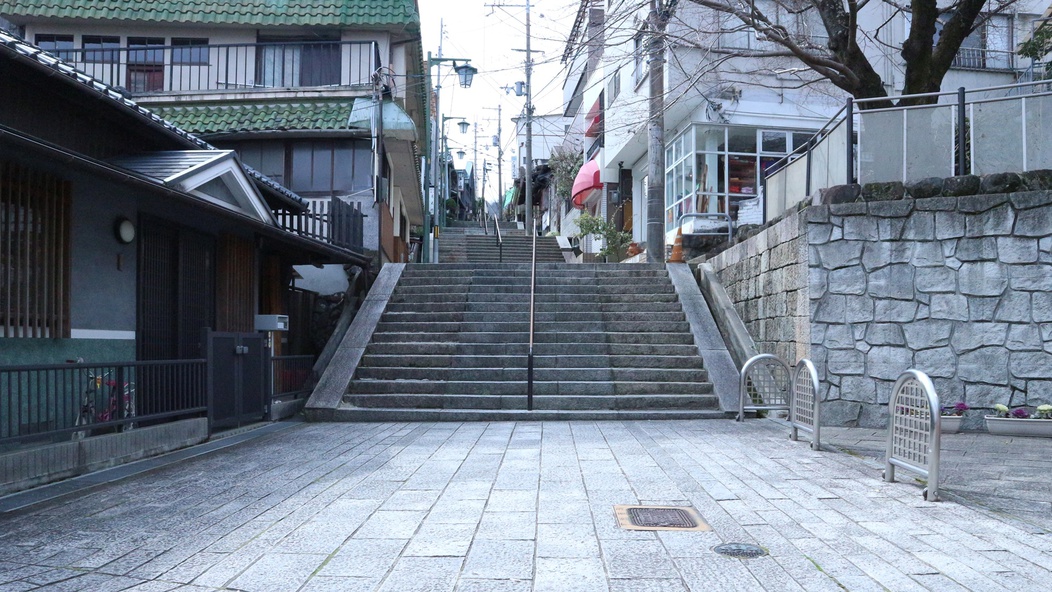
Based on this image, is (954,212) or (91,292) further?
(954,212)

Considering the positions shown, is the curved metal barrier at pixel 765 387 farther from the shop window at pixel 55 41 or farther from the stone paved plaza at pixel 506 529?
the shop window at pixel 55 41

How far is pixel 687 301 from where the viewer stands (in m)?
14.0

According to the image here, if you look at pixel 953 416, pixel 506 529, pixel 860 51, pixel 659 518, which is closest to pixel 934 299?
pixel 953 416

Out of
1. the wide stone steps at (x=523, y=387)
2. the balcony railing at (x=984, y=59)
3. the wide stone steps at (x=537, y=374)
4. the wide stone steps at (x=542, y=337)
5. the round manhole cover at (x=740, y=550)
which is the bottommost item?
the round manhole cover at (x=740, y=550)

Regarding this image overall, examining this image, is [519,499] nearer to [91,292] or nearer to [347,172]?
[91,292]

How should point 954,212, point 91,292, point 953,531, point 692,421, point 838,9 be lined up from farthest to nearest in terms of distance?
point 838,9 < point 692,421 < point 954,212 < point 91,292 < point 953,531

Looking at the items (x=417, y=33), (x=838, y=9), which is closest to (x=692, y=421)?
(x=838, y=9)

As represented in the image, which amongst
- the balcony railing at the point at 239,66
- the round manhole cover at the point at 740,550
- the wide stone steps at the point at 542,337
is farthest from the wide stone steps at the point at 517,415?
the balcony railing at the point at 239,66

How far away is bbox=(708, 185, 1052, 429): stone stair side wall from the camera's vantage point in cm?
972

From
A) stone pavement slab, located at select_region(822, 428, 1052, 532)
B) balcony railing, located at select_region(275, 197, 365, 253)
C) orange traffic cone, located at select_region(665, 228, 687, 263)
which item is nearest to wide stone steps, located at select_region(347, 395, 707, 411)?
stone pavement slab, located at select_region(822, 428, 1052, 532)

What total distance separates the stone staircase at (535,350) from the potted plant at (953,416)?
2.71m

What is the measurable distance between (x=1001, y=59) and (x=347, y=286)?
16938mm

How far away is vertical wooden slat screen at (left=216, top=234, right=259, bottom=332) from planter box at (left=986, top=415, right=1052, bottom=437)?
9.88 meters

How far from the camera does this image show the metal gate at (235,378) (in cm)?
910
